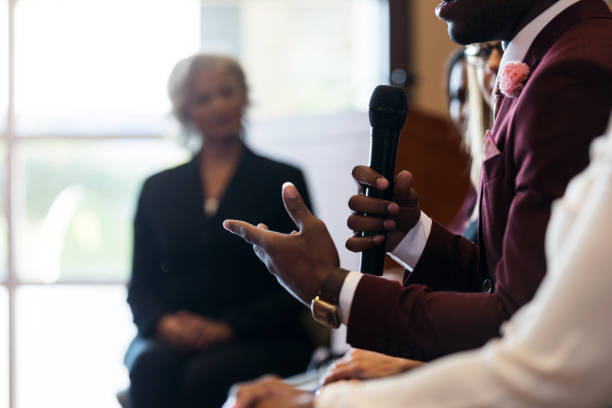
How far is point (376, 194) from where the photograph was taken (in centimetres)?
114

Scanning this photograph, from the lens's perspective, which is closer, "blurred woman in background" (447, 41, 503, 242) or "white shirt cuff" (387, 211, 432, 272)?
"white shirt cuff" (387, 211, 432, 272)

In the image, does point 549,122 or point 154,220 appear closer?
point 549,122

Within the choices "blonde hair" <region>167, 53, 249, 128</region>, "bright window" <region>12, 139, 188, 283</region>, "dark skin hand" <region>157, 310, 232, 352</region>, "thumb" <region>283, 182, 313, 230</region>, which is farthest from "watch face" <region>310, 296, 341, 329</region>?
"bright window" <region>12, 139, 188, 283</region>

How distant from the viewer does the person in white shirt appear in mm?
697

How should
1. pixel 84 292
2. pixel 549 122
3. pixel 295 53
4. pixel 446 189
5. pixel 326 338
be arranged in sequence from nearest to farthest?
pixel 549 122, pixel 326 338, pixel 446 189, pixel 84 292, pixel 295 53

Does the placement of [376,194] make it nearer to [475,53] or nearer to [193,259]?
[475,53]

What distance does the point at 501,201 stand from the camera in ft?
3.50

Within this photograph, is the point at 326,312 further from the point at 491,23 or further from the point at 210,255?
the point at 210,255

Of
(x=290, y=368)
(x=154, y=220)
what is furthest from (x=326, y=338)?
(x=154, y=220)

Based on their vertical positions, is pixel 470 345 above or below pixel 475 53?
below

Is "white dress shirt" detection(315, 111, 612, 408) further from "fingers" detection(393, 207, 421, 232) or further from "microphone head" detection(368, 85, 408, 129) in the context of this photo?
"fingers" detection(393, 207, 421, 232)

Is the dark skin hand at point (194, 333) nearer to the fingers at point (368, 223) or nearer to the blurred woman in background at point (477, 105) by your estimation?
the blurred woman in background at point (477, 105)

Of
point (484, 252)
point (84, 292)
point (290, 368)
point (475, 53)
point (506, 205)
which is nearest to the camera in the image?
point (506, 205)

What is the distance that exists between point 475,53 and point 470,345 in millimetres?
1229
